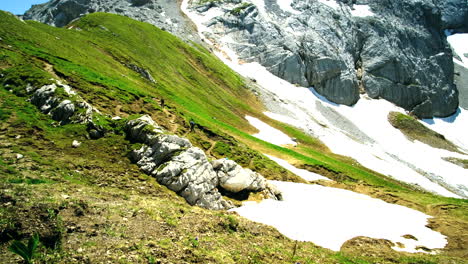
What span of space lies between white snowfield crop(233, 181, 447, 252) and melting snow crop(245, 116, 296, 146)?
30.7 m

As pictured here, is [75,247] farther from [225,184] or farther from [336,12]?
[336,12]

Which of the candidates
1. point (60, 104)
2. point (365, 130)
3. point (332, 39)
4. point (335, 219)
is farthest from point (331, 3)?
point (60, 104)

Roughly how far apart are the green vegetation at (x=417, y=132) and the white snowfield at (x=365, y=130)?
3765 mm

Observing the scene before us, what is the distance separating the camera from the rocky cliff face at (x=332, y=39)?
126 meters

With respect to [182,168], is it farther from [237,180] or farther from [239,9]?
[239,9]

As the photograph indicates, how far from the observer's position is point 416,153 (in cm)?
9969

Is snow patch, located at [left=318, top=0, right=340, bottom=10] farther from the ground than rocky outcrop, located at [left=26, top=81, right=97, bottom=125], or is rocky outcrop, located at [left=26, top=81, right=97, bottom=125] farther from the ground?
snow patch, located at [left=318, top=0, right=340, bottom=10]

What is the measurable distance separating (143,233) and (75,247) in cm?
247

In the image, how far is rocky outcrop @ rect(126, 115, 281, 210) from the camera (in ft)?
60.9

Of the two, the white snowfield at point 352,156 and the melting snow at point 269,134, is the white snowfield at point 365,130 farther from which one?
the melting snow at point 269,134

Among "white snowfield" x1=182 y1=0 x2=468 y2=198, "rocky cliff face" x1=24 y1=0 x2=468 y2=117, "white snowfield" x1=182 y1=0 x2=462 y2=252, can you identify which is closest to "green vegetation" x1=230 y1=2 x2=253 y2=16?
"rocky cliff face" x1=24 y1=0 x2=468 y2=117

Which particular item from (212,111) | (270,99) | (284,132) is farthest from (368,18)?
(212,111)

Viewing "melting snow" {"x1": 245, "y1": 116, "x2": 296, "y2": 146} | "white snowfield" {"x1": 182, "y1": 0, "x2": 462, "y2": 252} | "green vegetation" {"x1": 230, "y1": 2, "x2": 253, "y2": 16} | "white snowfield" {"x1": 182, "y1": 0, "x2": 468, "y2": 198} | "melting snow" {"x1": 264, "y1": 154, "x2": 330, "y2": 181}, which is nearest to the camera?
"white snowfield" {"x1": 182, "y1": 0, "x2": 462, "y2": 252}

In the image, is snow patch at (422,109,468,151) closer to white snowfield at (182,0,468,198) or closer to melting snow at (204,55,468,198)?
white snowfield at (182,0,468,198)
